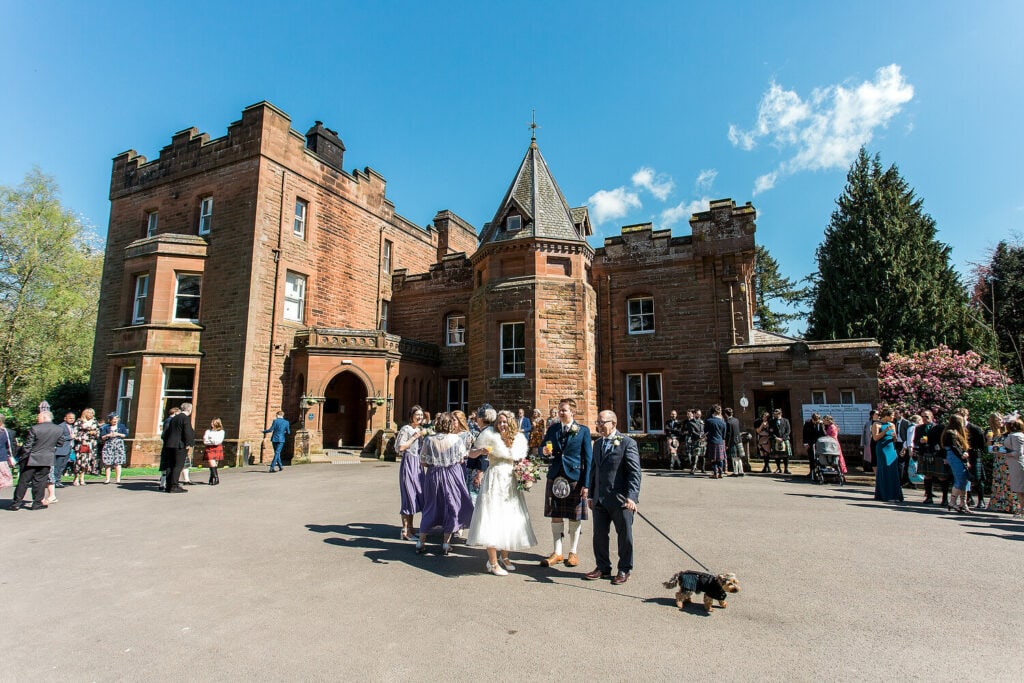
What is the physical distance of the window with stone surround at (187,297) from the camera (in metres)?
20.1

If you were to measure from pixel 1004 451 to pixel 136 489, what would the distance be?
17.8m

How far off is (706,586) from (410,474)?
13.9ft

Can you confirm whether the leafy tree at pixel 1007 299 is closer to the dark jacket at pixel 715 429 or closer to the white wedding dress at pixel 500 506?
the dark jacket at pixel 715 429

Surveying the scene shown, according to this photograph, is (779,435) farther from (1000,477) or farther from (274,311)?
(274,311)

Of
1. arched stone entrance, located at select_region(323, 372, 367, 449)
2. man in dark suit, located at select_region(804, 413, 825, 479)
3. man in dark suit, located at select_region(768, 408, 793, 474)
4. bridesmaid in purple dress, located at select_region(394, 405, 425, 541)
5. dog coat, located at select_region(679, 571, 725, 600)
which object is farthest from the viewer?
arched stone entrance, located at select_region(323, 372, 367, 449)

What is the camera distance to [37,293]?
2575 centimetres

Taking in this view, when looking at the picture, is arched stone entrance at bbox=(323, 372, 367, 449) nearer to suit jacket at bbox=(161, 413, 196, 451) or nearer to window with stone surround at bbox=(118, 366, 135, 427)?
window with stone surround at bbox=(118, 366, 135, 427)

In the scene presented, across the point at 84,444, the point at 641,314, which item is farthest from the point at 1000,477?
the point at 84,444

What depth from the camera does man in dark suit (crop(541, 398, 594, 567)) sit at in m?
6.17

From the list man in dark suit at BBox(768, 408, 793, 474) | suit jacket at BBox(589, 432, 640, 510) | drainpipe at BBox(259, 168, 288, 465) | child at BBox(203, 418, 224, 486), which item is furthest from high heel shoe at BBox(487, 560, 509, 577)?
drainpipe at BBox(259, 168, 288, 465)

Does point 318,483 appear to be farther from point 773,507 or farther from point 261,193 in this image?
point 261,193

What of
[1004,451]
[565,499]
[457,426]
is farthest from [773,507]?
[457,426]

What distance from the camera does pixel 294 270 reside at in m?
20.8

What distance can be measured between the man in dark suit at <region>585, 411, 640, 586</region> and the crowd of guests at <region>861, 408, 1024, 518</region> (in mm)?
7639
